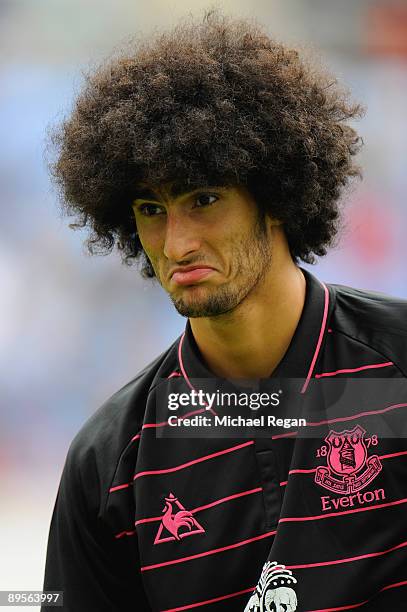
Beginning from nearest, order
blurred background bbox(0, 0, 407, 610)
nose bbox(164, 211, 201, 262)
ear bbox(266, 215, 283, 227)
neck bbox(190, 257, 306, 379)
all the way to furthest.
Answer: nose bbox(164, 211, 201, 262)
neck bbox(190, 257, 306, 379)
ear bbox(266, 215, 283, 227)
blurred background bbox(0, 0, 407, 610)

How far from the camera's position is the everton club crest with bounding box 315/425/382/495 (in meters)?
2.12

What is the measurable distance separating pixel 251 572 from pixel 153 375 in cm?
55

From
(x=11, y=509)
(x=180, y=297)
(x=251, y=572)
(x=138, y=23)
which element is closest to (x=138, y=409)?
(x=180, y=297)

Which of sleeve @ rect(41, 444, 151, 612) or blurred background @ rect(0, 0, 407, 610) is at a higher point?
blurred background @ rect(0, 0, 407, 610)

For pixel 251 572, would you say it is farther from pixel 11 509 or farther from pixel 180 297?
pixel 11 509

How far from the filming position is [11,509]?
16.0 ft

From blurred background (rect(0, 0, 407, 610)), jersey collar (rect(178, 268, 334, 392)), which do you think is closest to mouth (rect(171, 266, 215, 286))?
jersey collar (rect(178, 268, 334, 392))

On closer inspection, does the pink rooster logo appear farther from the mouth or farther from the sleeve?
the mouth

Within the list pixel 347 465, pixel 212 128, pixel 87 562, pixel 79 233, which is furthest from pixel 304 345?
pixel 79 233

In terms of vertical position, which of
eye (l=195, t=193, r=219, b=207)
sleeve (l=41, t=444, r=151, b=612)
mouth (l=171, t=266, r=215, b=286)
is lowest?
sleeve (l=41, t=444, r=151, b=612)

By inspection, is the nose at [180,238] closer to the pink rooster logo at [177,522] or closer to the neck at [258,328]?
the neck at [258,328]

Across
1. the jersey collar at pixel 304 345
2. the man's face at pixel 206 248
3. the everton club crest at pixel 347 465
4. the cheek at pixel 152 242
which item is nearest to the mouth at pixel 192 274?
the man's face at pixel 206 248

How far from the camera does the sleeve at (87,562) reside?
7.68 feet

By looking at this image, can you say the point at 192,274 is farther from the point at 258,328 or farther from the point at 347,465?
the point at 347,465
